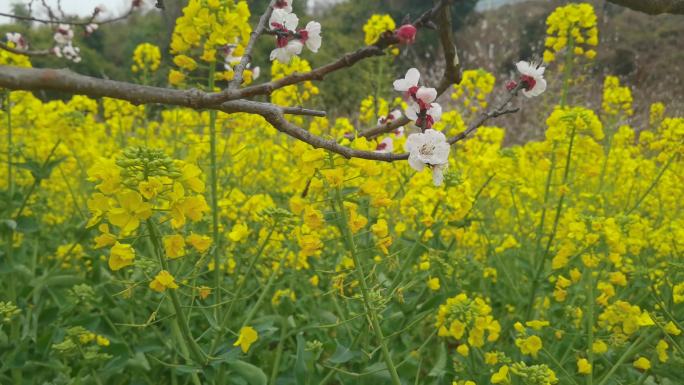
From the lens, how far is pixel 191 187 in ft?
4.24

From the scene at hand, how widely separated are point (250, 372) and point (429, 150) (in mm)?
1097

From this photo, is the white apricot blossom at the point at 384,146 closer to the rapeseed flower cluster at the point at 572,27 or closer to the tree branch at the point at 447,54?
the tree branch at the point at 447,54

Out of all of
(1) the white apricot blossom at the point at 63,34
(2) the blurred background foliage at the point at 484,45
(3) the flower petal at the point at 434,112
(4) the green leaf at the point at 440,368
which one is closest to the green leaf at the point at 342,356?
(4) the green leaf at the point at 440,368

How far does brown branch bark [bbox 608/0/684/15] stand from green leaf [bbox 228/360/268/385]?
1395mm

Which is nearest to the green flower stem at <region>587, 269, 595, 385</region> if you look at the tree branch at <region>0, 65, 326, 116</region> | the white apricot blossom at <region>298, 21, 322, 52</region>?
the white apricot blossom at <region>298, 21, 322, 52</region>

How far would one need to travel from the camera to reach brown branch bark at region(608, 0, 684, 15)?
1.08 meters

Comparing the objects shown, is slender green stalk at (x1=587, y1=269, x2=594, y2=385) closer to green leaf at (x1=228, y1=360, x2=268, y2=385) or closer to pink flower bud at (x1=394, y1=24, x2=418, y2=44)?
green leaf at (x1=228, y1=360, x2=268, y2=385)

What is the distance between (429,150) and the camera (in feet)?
3.36

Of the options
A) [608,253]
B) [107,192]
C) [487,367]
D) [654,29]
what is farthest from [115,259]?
[654,29]

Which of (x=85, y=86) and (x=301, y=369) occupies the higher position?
(x=85, y=86)

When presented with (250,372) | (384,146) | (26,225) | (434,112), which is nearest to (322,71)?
(434,112)

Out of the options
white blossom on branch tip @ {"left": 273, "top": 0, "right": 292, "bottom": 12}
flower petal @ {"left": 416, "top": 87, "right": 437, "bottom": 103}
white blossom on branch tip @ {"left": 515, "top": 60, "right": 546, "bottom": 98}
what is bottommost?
flower petal @ {"left": 416, "top": 87, "right": 437, "bottom": 103}

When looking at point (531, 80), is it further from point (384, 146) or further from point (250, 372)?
point (250, 372)

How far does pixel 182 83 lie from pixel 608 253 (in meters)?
1.71
